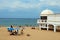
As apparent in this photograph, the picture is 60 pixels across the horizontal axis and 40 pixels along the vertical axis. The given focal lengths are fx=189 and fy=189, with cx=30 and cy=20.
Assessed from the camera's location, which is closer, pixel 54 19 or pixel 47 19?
pixel 54 19

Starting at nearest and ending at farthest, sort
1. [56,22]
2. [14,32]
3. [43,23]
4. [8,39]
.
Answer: [8,39] < [14,32] < [56,22] < [43,23]

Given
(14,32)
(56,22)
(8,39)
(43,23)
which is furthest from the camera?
(43,23)

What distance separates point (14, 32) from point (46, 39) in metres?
Result: 5.44

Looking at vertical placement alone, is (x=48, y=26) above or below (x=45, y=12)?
below

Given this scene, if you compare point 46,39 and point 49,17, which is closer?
point 46,39

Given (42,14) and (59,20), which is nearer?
(59,20)

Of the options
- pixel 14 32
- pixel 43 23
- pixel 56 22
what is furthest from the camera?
pixel 43 23

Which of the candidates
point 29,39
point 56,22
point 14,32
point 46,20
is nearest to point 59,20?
point 56,22

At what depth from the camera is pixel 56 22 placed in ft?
97.5

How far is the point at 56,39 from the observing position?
2077cm

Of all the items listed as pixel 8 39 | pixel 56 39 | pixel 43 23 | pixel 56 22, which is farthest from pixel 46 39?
pixel 43 23

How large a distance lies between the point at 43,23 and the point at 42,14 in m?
1.96

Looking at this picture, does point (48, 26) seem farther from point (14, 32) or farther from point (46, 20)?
point (14, 32)

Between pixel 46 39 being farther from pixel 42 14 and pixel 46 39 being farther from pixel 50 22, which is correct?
pixel 42 14
